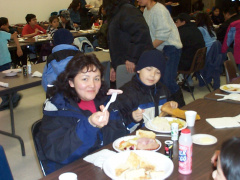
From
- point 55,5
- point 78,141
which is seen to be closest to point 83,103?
point 78,141

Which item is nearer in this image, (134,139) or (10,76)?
(134,139)

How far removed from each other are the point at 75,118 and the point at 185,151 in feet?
2.19

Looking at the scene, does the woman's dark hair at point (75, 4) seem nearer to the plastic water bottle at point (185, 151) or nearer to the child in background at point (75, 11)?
the child in background at point (75, 11)

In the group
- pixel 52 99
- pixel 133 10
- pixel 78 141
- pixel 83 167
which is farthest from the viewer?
pixel 133 10

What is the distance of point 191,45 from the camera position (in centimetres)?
453

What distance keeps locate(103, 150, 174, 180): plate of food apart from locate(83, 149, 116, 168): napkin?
0.07 meters

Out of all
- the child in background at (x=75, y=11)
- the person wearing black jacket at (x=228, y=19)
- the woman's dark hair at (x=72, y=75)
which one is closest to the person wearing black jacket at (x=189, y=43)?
the person wearing black jacket at (x=228, y=19)

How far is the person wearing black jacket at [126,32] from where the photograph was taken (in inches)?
110

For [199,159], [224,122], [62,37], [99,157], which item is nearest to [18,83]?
[62,37]

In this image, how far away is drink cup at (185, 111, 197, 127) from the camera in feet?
5.52

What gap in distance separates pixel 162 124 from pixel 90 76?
50cm

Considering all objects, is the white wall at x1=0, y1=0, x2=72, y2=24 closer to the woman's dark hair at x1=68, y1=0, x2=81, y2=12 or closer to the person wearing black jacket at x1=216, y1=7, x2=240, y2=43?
the woman's dark hair at x1=68, y1=0, x2=81, y2=12

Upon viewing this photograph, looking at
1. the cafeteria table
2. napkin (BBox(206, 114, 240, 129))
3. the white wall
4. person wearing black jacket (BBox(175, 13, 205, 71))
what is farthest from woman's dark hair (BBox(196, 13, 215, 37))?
the white wall

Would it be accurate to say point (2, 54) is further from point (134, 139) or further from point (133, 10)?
point (134, 139)
